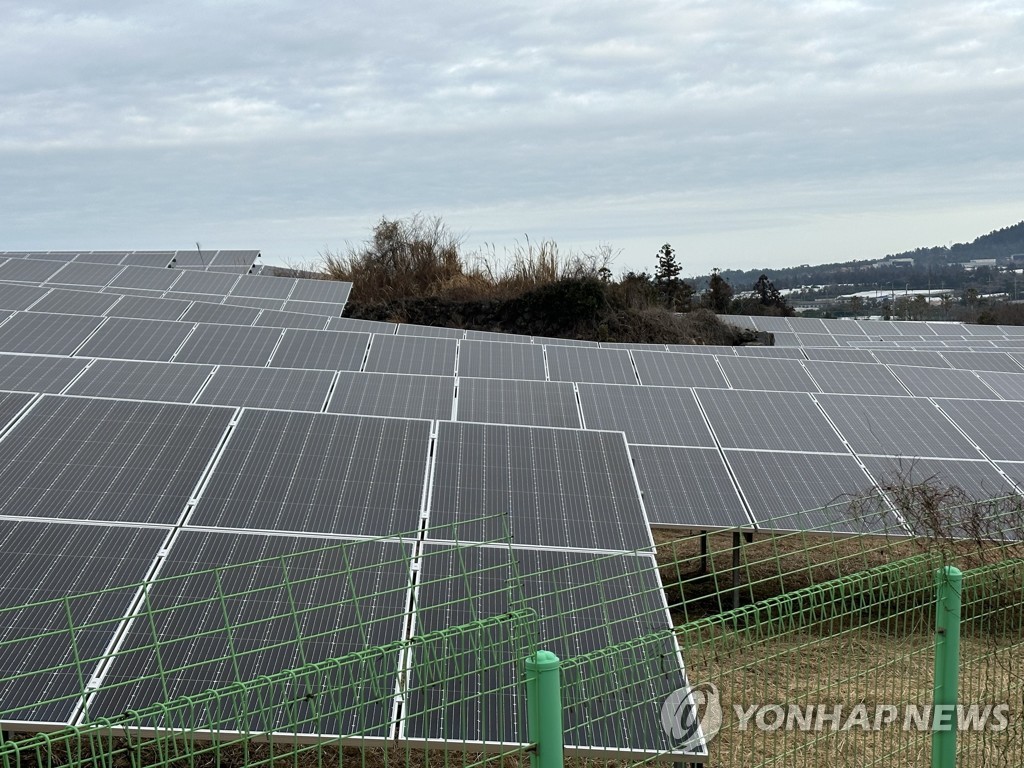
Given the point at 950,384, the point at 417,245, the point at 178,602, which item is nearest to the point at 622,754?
the point at 178,602

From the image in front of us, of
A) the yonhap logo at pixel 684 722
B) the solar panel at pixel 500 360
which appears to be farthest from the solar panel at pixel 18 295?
the yonhap logo at pixel 684 722

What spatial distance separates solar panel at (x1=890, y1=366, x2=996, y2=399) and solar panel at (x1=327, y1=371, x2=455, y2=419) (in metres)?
7.85

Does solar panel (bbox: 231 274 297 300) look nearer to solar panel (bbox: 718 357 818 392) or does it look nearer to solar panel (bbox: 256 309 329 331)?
solar panel (bbox: 256 309 329 331)

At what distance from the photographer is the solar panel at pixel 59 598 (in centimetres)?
601

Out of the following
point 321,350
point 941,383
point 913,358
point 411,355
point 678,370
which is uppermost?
point 321,350

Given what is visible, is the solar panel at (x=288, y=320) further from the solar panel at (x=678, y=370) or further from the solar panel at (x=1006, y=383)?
the solar panel at (x=1006, y=383)

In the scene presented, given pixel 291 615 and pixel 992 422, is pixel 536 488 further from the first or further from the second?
pixel 992 422

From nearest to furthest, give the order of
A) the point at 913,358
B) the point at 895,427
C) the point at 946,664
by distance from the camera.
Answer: the point at 946,664 → the point at 895,427 → the point at 913,358

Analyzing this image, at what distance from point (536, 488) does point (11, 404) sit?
194 inches

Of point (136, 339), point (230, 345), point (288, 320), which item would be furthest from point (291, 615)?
point (288, 320)

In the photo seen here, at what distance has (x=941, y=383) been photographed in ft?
57.5

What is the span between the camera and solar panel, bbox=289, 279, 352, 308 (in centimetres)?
3000

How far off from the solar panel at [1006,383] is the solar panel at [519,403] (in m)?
7.84

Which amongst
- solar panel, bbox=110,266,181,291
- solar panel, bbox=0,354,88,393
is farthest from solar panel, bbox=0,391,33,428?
solar panel, bbox=110,266,181,291
